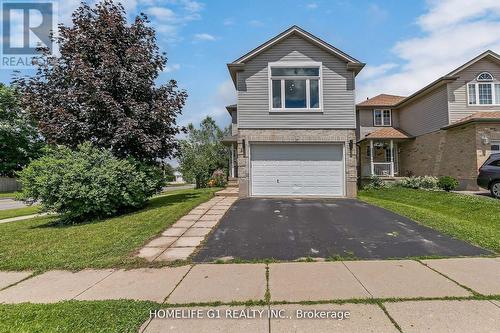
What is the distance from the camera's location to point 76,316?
3.25 m

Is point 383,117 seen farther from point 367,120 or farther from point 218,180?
point 218,180

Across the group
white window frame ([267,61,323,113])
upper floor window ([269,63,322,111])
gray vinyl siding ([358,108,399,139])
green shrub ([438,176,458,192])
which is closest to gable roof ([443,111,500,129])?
green shrub ([438,176,458,192])

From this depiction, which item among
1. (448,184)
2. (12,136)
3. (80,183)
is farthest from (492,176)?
(12,136)

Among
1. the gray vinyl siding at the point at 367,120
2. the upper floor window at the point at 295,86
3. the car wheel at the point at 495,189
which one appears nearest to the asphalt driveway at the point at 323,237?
the upper floor window at the point at 295,86

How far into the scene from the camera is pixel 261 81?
13.4m

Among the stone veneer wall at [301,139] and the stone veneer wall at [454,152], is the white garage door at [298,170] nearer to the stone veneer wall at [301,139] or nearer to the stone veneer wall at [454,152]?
the stone veneer wall at [301,139]

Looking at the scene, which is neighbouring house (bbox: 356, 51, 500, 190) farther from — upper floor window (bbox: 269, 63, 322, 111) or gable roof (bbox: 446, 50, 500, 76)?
upper floor window (bbox: 269, 63, 322, 111)

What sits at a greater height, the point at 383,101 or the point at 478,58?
the point at 478,58

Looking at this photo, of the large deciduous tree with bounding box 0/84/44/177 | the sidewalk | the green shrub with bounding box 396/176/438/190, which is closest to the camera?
the sidewalk

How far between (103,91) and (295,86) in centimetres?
812

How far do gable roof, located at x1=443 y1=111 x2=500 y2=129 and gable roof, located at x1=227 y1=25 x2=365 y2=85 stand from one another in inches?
276

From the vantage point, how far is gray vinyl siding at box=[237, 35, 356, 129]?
1320 centimetres

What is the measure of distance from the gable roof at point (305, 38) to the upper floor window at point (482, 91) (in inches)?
332

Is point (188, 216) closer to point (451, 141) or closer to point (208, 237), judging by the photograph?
point (208, 237)
